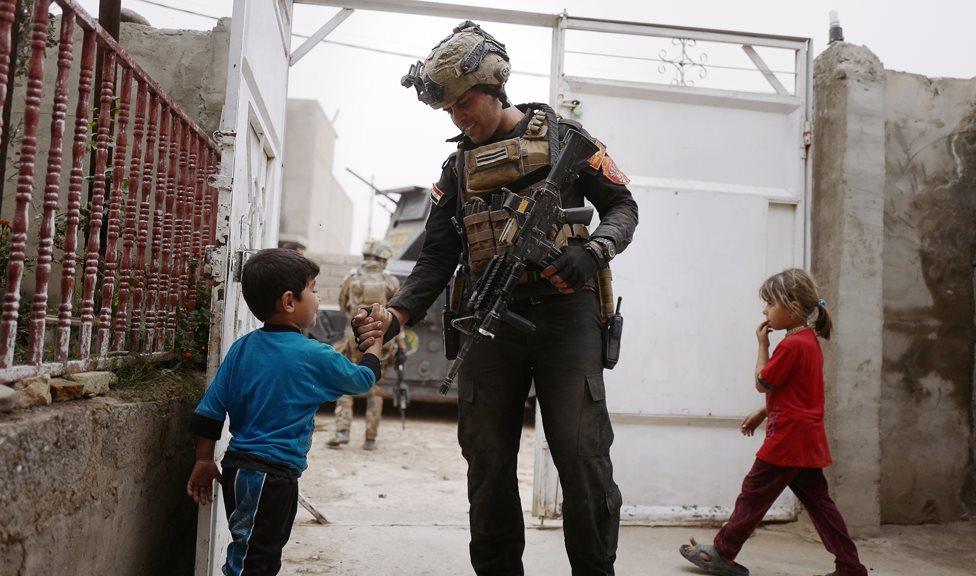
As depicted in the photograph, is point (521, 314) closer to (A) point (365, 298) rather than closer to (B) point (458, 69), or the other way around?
(B) point (458, 69)

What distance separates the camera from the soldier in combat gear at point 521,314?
212cm

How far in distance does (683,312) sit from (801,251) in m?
0.74

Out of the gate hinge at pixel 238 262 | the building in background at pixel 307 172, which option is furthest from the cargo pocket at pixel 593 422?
the building in background at pixel 307 172

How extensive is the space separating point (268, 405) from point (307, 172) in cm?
2572

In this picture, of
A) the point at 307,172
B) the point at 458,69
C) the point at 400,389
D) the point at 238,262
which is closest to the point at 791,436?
the point at 458,69

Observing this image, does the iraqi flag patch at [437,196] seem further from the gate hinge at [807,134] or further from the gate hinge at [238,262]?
the gate hinge at [807,134]

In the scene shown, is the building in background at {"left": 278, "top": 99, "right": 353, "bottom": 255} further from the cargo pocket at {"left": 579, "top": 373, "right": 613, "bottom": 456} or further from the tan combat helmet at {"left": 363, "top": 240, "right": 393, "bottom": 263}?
the cargo pocket at {"left": 579, "top": 373, "right": 613, "bottom": 456}

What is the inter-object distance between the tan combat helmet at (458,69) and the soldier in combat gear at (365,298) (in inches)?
170

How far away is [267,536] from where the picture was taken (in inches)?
73.4

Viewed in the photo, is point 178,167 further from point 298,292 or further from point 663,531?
point 663,531

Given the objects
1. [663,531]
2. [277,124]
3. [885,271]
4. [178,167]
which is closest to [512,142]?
[178,167]

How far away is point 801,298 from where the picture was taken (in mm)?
2994

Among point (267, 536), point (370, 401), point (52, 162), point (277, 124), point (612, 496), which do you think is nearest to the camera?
point (52, 162)

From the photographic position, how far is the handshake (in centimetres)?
207
